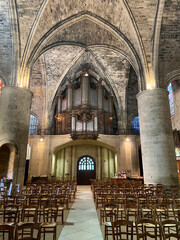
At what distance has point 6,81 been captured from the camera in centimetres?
1248

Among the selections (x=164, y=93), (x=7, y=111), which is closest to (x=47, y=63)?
(x=7, y=111)

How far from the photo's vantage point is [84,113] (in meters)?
18.6

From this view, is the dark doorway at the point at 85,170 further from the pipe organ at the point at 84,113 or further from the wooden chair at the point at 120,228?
the wooden chair at the point at 120,228

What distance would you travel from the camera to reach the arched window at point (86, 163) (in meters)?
22.7

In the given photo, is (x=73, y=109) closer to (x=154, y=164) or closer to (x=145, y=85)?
(x=145, y=85)

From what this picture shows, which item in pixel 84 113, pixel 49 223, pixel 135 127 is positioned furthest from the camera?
pixel 135 127

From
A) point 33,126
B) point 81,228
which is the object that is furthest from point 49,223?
point 33,126

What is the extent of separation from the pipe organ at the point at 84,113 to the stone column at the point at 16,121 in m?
6.95

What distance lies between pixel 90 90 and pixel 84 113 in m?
2.85

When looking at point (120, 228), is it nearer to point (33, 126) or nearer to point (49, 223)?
point (49, 223)

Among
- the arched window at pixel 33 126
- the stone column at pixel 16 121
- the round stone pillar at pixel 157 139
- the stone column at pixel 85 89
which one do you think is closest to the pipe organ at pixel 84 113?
the stone column at pixel 85 89

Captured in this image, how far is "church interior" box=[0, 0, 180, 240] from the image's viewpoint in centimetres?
1184

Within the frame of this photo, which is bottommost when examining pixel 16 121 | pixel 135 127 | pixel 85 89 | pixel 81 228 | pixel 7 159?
pixel 81 228

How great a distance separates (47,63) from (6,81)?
765 cm
